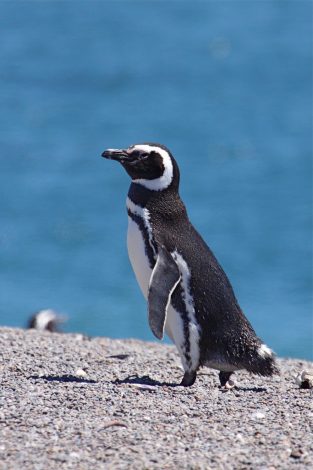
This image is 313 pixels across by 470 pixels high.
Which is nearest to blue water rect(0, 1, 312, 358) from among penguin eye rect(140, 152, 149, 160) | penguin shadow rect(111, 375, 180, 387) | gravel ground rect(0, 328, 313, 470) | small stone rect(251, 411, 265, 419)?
gravel ground rect(0, 328, 313, 470)

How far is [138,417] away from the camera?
4.67 metres

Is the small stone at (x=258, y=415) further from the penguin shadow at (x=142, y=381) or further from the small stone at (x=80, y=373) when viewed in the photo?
the small stone at (x=80, y=373)

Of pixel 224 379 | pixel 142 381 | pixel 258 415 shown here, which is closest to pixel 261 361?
pixel 224 379

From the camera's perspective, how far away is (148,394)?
201 inches

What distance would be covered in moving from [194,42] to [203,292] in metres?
19.2

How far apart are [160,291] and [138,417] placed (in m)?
0.80

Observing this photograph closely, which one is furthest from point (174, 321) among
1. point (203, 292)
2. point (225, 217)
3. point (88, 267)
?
point (225, 217)

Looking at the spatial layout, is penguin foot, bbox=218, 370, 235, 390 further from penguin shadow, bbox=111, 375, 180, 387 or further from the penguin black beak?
the penguin black beak

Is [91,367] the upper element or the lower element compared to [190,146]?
lower

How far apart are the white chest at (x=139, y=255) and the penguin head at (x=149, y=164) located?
0.76 feet

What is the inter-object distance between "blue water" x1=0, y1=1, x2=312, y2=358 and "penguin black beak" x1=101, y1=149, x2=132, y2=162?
6.17m

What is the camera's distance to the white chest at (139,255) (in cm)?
552

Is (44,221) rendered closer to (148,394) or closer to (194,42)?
(194,42)

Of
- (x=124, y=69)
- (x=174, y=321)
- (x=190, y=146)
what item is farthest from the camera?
(x=124, y=69)
